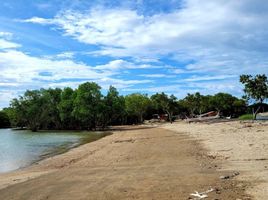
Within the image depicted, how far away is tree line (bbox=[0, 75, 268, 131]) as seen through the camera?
101 m

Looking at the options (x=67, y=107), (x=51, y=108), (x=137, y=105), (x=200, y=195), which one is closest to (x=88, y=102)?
(x=67, y=107)

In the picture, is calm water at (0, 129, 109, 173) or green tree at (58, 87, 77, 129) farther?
green tree at (58, 87, 77, 129)

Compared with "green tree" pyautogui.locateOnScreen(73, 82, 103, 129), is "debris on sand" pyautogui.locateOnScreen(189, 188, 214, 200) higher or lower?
lower

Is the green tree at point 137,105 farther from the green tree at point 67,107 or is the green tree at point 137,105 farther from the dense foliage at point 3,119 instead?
the dense foliage at point 3,119

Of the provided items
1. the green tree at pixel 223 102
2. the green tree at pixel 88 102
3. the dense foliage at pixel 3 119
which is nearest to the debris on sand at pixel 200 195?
the green tree at pixel 88 102

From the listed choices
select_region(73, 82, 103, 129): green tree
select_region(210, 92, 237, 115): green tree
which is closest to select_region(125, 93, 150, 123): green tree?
select_region(210, 92, 237, 115): green tree

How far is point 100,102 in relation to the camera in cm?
10144

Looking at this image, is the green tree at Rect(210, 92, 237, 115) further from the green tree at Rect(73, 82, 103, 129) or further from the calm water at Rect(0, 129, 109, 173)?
the calm water at Rect(0, 129, 109, 173)

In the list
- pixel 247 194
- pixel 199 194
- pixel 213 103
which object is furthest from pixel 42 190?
pixel 213 103

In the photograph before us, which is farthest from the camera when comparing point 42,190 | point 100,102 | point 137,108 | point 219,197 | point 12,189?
point 137,108

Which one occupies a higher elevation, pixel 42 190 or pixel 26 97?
pixel 26 97

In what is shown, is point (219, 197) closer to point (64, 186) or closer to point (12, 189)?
point (64, 186)

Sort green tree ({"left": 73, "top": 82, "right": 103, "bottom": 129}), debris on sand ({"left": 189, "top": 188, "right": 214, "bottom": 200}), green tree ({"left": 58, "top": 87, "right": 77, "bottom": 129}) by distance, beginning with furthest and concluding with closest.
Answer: green tree ({"left": 58, "top": 87, "right": 77, "bottom": 129}) → green tree ({"left": 73, "top": 82, "right": 103, "bottom": 129}) → debris on sand ({"left": 189, "top": 188, "right": 214, "bottom": 200})

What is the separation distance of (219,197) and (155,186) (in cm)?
265
